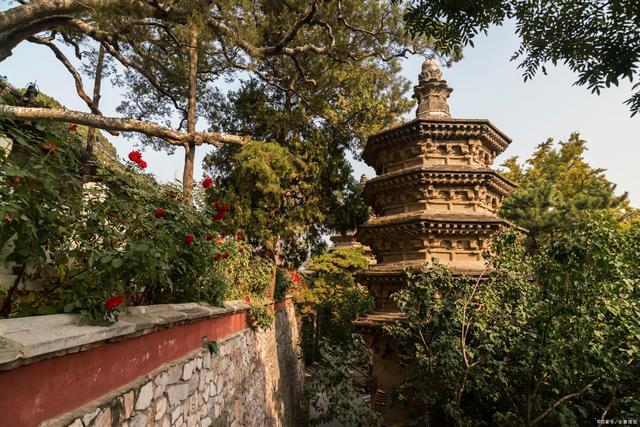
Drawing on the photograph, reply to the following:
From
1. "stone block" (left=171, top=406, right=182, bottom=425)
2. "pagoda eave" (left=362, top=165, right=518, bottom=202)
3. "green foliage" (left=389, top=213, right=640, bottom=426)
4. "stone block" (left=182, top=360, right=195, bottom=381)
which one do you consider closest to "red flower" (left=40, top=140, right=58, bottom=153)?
"stone block" (left=182, top=360, right=195, bottom=381)

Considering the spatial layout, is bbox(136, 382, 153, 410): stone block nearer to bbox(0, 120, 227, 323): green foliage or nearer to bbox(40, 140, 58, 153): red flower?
bbox(0, 120, 227, 323): green foliage

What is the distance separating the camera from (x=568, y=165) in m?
23.2

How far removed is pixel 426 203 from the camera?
9.62 metres

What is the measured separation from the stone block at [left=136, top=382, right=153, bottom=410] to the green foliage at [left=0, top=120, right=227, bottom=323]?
77cm

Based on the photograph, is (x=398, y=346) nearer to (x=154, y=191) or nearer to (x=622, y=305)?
(x=622, y=305)

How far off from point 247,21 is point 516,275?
350 inches

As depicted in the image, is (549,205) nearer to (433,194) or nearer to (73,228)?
(433,194)

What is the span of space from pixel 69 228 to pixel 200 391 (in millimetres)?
2762

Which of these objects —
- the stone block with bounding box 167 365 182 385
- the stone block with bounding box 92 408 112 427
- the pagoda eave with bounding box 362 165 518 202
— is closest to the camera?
the stone block with bounding box 92 408 112 427

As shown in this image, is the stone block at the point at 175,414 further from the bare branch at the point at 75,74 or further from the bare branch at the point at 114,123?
the bare branch at the point at 75,74

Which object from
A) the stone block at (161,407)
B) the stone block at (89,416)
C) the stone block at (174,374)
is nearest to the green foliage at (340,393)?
the stone block at (174,374)

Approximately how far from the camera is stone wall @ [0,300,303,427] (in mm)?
2297

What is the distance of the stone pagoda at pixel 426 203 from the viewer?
8.94 m

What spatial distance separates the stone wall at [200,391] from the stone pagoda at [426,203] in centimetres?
294
